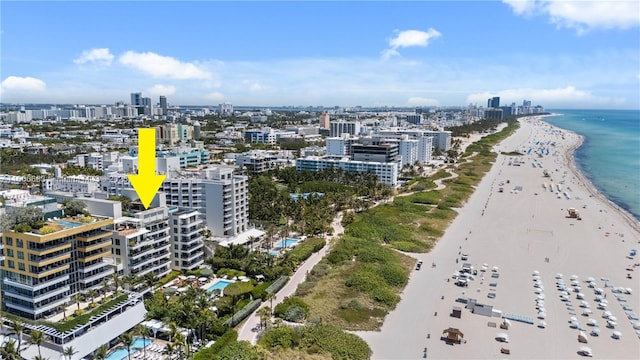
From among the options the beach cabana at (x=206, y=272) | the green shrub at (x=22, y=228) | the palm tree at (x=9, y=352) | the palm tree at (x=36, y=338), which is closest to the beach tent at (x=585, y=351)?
the beach cabana at (x=206, y=272)

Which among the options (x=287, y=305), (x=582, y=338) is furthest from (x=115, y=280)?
(x=582, y=338)

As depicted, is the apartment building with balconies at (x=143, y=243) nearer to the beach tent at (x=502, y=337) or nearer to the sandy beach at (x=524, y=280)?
the sandy beach at (x=524, y=280)

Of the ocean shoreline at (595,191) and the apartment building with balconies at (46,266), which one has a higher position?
the apartment building with balconies at (46,266)

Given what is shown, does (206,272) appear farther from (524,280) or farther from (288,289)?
(524,280)

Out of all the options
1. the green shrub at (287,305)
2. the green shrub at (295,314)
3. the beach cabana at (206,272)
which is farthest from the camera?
the beach cabana at (206,272)

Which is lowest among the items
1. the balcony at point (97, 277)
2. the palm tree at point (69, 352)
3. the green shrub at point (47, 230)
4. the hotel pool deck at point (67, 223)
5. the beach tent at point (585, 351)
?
the beach tent at point (585, 351)
